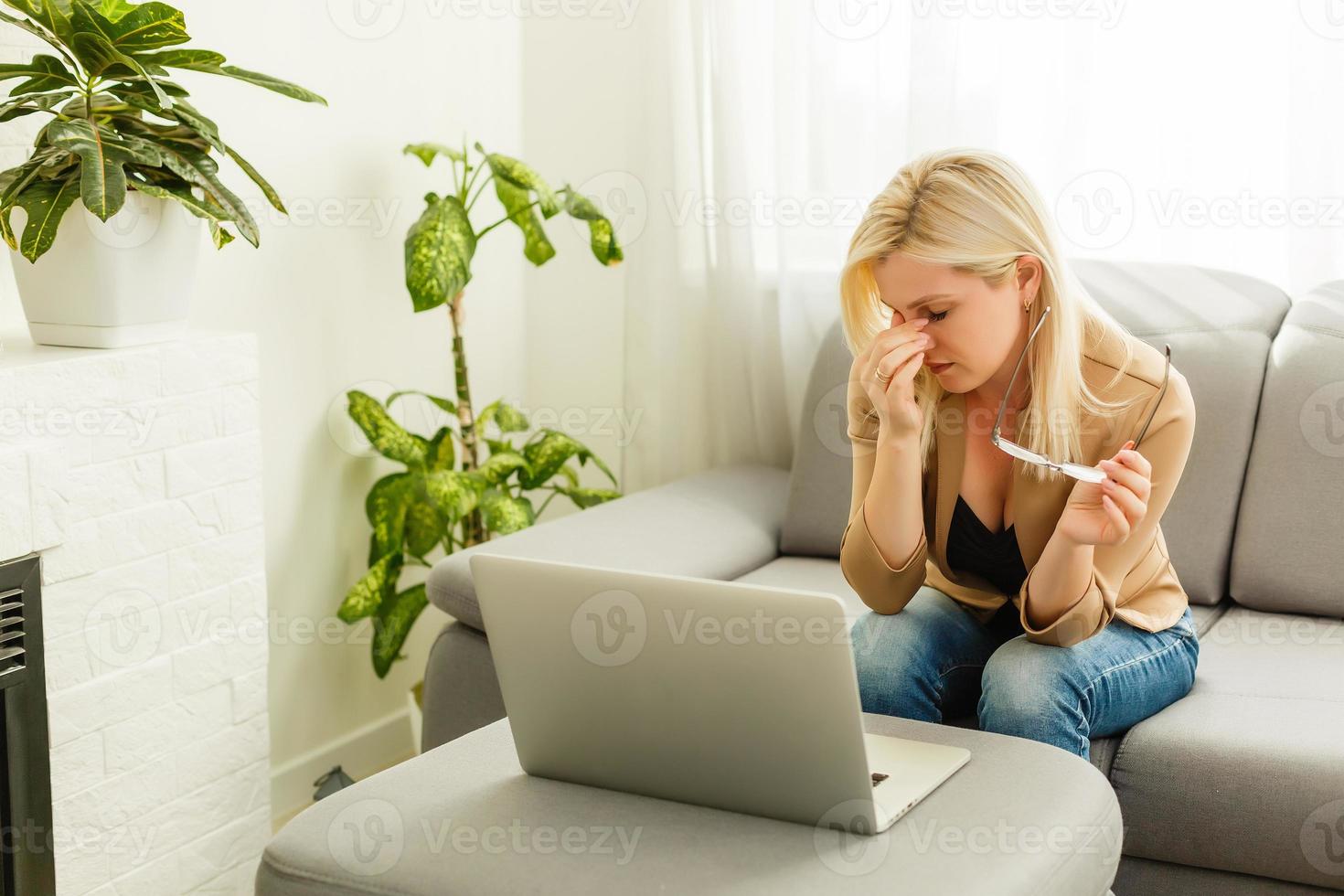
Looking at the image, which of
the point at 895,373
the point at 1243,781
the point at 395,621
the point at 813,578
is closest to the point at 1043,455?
the point at 895,373

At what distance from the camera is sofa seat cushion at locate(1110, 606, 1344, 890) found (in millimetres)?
1472

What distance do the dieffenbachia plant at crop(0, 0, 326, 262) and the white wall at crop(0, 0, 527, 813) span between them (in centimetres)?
39

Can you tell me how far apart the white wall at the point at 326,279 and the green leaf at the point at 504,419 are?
0.21m

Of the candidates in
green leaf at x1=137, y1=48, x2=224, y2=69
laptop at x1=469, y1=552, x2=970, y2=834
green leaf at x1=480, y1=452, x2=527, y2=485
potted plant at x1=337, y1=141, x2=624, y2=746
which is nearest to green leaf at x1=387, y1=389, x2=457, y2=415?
potted plant at x1=337, y1=141, x2=624, y2=746

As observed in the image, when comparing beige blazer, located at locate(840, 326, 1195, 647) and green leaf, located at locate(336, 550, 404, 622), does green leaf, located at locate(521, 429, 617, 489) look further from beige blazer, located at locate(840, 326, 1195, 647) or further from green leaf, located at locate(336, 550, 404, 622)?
beige blazer, located at locate(840, 326, 1195, 647)

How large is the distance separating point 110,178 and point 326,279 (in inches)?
32.0

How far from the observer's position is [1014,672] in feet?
4.98

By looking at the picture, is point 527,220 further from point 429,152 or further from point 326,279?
point 326,279

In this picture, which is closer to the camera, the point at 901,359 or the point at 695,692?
the point at 695,692

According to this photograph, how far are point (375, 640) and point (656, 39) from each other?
132 centimetres

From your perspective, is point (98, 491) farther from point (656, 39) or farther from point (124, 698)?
point (656, 39)

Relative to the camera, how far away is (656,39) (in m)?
2.70

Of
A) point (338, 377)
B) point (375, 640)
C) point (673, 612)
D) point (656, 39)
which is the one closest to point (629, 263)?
point (656, 39)

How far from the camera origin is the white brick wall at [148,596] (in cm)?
170
